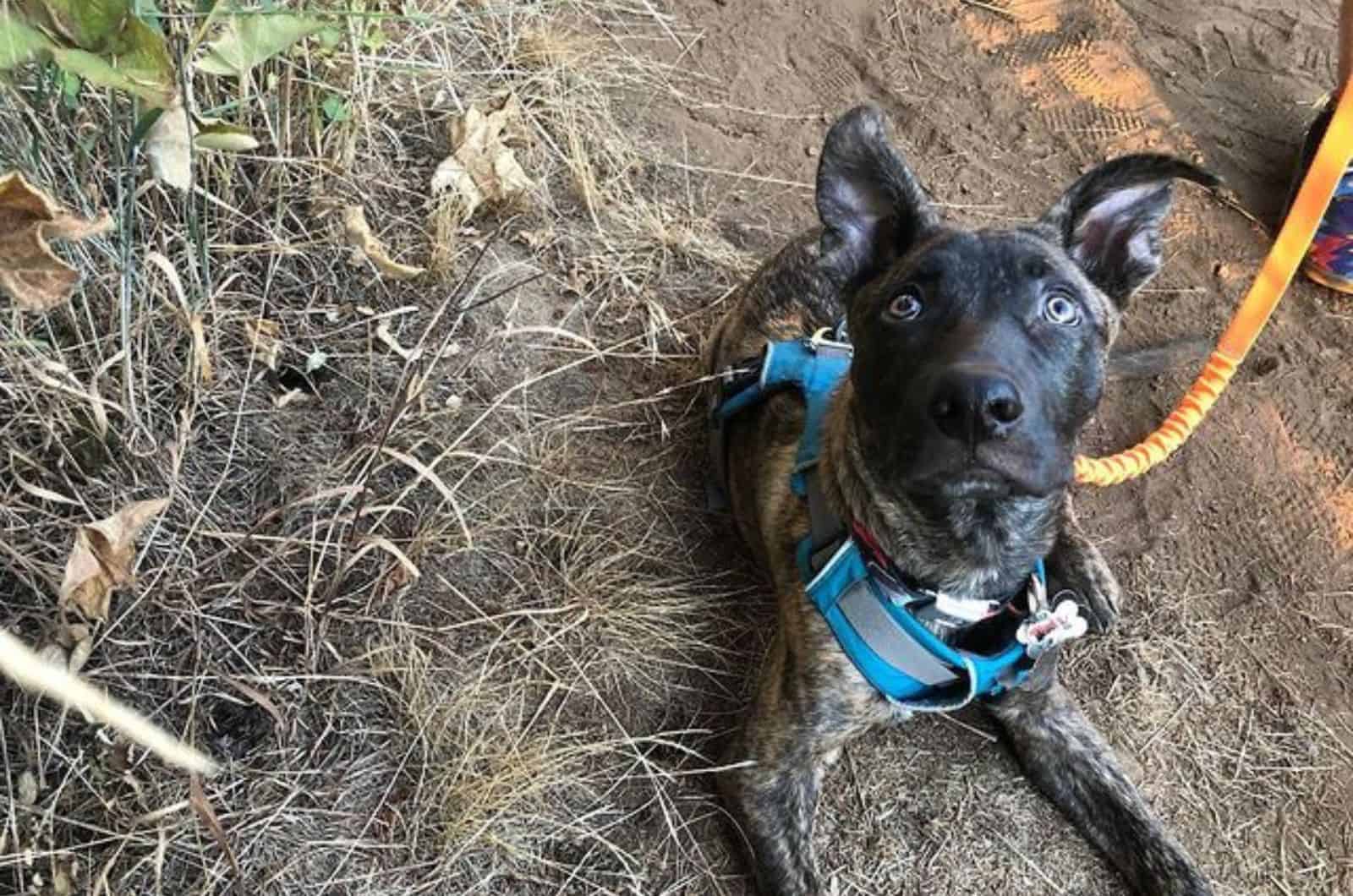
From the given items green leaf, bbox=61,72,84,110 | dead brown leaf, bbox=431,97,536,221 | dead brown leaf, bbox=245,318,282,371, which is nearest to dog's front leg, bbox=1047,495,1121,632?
dead brown leaf, bbox=431,97,536,221

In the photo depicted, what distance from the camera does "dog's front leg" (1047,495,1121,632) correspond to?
13.1 ft

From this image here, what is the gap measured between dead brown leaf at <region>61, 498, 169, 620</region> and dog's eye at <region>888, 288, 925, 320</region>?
1707 mm

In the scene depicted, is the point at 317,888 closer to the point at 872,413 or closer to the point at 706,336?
the point at 872,413

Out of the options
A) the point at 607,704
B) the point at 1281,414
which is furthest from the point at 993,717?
the point at 1281,414

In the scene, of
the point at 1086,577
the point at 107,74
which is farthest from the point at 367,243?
the point at 1086,577

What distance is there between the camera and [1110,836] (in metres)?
3.67

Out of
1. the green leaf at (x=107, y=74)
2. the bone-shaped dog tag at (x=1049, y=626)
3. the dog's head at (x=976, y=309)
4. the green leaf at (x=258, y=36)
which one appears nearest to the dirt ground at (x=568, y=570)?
the bone-shaped dog tag at (x=1049, y=626)

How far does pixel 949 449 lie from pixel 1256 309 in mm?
1638

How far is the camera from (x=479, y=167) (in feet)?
15.1

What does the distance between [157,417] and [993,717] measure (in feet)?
8.30

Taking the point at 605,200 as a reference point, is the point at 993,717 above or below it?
below

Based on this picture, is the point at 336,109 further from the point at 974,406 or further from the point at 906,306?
the point at 974,406

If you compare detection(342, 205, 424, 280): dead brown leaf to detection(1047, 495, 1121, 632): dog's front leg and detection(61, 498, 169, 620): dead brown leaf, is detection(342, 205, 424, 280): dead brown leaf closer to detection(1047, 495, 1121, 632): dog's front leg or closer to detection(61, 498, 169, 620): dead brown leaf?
detection(61, 498, 169, 620): dead brown leaf

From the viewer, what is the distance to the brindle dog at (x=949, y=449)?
290 cm
